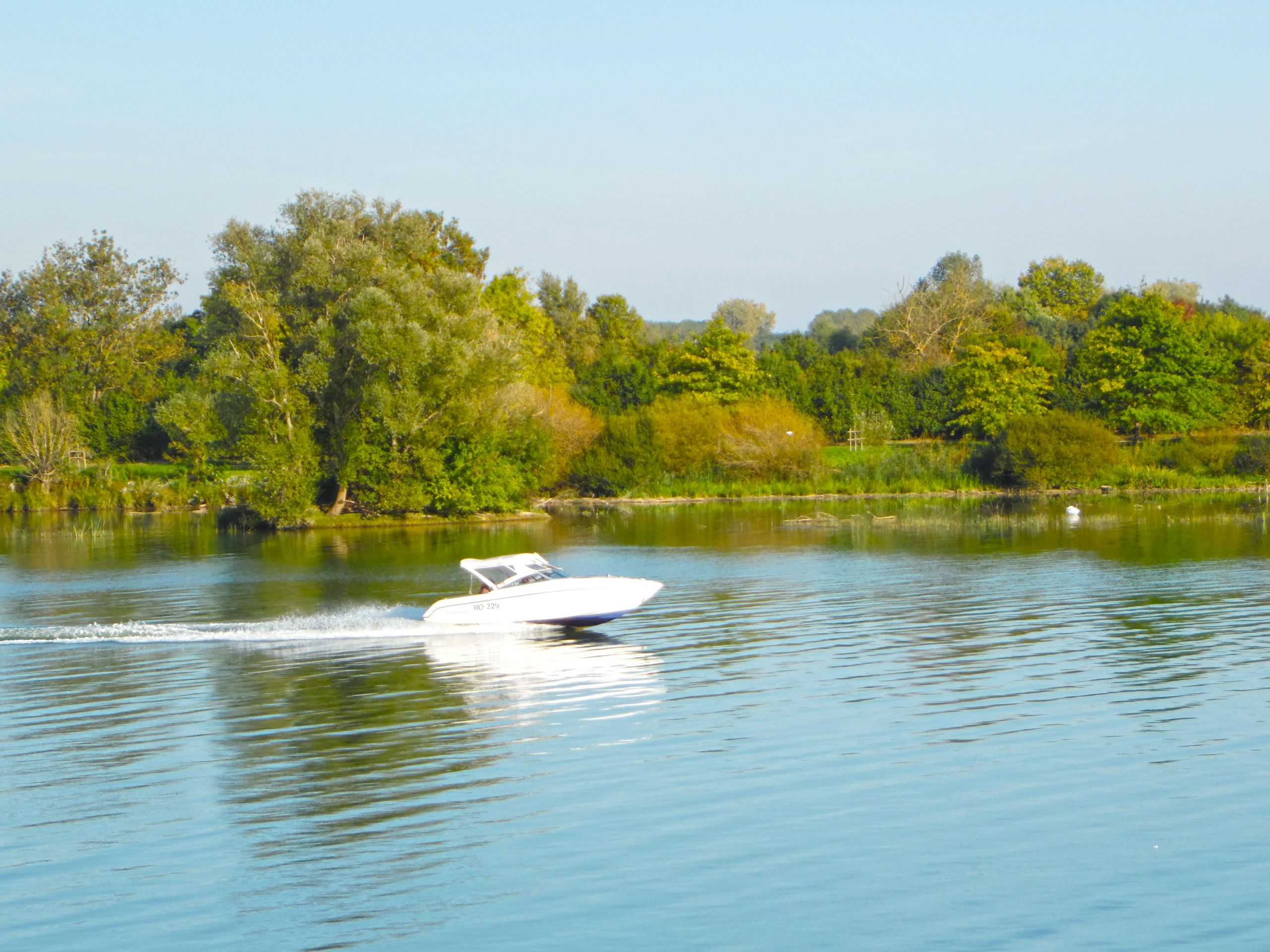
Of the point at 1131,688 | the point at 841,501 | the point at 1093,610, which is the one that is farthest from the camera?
the point at 841,501

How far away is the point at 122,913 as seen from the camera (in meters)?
11.1

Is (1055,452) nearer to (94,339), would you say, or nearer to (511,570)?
(511,570)

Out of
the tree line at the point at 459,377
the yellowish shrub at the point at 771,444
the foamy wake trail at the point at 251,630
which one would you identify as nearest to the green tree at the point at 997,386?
the tree line at the point at 459,377

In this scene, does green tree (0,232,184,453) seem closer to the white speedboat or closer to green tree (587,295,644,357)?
green tree (587,295,644,357)

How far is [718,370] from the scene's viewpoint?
296 feet

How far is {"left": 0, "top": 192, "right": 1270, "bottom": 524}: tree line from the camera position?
6128 cm

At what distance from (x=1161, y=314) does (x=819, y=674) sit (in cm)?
→ 6737

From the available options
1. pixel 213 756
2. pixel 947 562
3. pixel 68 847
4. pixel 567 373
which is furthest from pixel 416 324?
pixel 68 847

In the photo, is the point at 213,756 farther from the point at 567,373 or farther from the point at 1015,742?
the point at 567,373

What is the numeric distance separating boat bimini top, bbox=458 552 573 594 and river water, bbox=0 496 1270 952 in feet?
4.22

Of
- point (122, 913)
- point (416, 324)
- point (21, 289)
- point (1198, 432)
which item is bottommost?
point (122, 913)

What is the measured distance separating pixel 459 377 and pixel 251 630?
34538 millimetres

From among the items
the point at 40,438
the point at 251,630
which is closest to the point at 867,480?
the point at 40,438

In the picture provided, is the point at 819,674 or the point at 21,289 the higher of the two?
the point at 21,289
